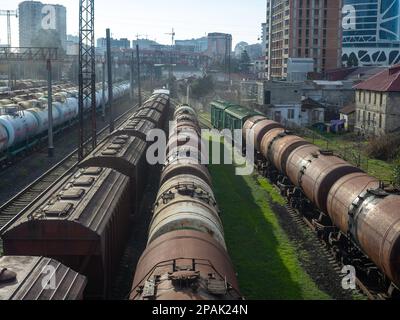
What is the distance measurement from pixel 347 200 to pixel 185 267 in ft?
29.2

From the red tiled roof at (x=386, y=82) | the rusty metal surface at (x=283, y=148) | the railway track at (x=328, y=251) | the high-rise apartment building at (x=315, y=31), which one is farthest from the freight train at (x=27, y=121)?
the high-rise apartment building at (x=315, y=31)

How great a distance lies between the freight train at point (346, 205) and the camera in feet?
46.8

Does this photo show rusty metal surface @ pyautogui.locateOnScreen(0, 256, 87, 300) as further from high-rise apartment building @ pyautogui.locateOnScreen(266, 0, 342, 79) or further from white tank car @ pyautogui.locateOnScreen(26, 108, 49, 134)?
high-rise apartment building @ pyautogui.locateOnScreen(266, 0, 342, 79)

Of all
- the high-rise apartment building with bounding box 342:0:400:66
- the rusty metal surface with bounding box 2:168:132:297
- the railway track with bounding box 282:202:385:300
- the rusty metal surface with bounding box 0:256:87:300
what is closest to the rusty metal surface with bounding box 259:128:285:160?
the railway track with bounding box 282:202:385:300

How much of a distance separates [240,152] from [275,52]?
83055mm

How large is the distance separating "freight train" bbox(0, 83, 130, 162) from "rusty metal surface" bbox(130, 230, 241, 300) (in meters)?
22.0

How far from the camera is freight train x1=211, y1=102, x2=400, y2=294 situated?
1427 centimetres

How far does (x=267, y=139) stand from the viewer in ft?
103

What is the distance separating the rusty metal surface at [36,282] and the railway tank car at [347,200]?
27.1ft

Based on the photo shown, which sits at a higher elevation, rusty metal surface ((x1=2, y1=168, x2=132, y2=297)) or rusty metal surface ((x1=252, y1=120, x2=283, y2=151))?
rusty metal surface ((x1=252, y1=120, x2=283, y2=151))

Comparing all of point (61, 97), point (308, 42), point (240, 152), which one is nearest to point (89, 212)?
point (240, 152)

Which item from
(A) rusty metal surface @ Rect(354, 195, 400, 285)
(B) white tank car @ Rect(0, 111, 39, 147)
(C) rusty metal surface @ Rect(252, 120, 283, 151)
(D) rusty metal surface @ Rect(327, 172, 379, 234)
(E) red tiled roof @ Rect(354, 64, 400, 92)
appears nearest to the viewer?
(A) rusty metal surface @ Rect(354, 195, 400, 285)

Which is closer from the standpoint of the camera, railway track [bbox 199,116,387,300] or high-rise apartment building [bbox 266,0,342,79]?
railway track [bbox 199,116,387,300]

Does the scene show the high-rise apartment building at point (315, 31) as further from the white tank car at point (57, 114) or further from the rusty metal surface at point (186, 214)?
the rusty metal surface at point (186, 214)
